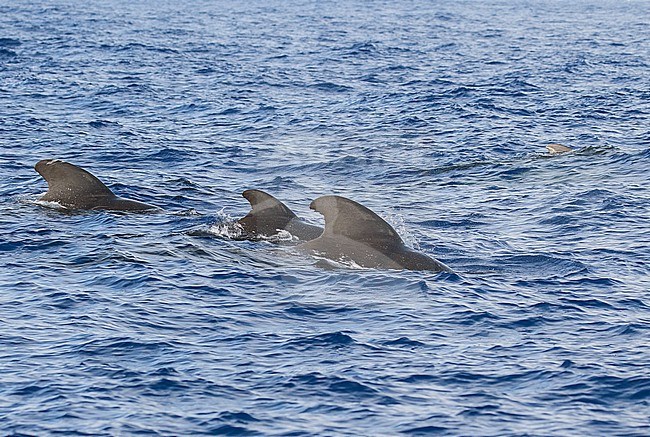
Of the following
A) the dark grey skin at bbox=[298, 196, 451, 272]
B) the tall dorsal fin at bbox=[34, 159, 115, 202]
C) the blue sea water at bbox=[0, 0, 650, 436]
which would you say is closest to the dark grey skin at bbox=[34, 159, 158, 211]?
the tall dorsal fin at bbox=[34, 159, 115, 202]

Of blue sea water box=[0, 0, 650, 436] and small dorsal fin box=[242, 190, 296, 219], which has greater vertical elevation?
small dorsal fin box=[242, 190, 296, 219]

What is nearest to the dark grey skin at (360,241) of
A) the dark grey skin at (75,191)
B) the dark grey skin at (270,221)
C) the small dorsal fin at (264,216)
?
the dark grey skin at (270,221)

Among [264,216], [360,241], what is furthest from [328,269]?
[264,216]

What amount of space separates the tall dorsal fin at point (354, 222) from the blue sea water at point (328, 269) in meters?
0.79

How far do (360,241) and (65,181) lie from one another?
270 inches

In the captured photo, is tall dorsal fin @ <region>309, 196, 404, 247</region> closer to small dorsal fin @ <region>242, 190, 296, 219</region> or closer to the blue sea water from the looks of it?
the blue sea water

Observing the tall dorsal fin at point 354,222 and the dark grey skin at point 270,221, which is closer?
the tall dorsal fin at point 354,222

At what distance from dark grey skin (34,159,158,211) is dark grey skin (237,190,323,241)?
2.82 metres

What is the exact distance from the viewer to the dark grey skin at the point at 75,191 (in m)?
21.1

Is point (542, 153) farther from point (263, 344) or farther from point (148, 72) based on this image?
point (148, 72)

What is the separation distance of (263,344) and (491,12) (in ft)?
255

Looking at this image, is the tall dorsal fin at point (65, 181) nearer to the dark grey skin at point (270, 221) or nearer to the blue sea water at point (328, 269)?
the blue sea water at point (328, 269)

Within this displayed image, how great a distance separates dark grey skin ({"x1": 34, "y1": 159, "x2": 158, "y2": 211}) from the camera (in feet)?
69.4

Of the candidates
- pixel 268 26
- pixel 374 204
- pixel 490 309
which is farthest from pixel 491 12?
pixel 490 309
